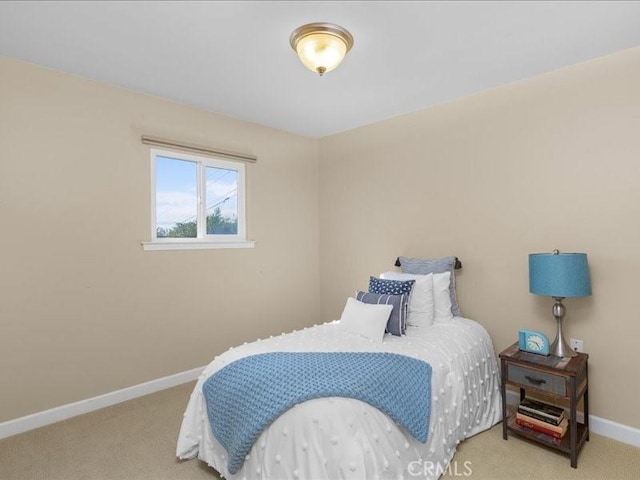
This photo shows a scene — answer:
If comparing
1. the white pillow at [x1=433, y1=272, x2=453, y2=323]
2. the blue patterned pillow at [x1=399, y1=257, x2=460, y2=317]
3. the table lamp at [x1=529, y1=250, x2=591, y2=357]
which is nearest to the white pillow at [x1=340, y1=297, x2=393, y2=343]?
the white pillow at [x1=433, y1=272, x2=453, y2=323]

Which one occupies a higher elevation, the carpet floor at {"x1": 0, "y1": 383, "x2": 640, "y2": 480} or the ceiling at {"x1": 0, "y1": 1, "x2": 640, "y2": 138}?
the ceiling at {"x1": 0, "y1": 1, "x2": 640, "y2": 138}

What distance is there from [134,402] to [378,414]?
6.92 ft

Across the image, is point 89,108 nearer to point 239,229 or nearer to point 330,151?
point 239,229

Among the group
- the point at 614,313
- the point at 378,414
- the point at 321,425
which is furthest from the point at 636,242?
the point at 321,425

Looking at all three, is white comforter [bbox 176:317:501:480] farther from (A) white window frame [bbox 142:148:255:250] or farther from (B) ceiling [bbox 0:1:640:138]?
(B) ceiling [bbox 0:1:640:138]

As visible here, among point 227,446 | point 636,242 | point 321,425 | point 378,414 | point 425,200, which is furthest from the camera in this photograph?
point 425,200

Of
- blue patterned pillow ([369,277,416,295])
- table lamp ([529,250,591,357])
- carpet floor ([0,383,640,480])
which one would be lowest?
carpet floor ([0,383,640,480])

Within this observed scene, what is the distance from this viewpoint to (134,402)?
9.34 ft

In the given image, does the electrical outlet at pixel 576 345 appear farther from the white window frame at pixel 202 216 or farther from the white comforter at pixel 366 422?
the white window frame at pixel 202 216

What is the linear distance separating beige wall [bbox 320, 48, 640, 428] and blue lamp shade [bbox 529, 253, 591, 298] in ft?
0.91

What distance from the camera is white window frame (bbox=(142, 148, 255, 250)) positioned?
3051 mm

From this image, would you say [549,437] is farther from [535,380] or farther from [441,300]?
[441,300]

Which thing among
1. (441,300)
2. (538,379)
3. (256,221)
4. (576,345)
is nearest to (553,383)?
(538,379)

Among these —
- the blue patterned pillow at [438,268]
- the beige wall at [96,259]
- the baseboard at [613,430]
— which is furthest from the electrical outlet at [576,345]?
the beige wall at [96,259]
